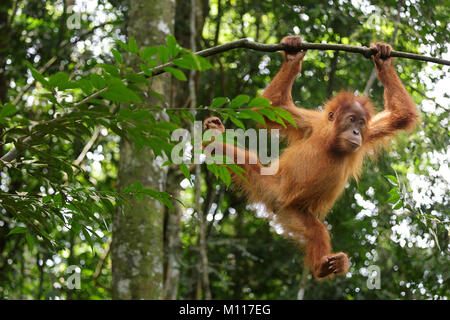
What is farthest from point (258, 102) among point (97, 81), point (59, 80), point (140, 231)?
point (140, 231)

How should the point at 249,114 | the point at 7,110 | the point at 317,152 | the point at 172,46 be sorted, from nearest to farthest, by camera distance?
the point at 7,110 → the point at 172,46 → the point at 249,114 → the point at 317,152

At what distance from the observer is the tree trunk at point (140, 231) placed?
427 cm

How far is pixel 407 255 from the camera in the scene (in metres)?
5.43

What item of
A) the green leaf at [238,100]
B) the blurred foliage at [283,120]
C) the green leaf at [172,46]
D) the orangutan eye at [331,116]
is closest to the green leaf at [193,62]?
the green leaf at [172,46]

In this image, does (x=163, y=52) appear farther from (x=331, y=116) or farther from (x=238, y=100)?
(x=331, y=116)

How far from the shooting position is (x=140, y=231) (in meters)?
4.41

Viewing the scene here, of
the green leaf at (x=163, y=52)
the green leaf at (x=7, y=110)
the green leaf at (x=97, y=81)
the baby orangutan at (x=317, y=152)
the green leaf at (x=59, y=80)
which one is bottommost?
the green leaf at (x=7, y=110)

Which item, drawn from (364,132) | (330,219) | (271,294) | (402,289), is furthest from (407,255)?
(271,294)

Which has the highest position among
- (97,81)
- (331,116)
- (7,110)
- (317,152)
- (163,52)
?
(331,116)

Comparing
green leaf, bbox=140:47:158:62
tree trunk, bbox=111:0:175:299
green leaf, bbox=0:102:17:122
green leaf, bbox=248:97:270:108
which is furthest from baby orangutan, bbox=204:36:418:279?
green leaf, bbox=0:102:17:122

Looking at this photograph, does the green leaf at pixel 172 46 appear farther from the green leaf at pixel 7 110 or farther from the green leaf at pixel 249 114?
the green leaf at pixel 7 110

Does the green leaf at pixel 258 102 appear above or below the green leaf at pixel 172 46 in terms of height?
below

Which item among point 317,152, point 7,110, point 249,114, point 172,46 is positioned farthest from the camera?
point 317,152
